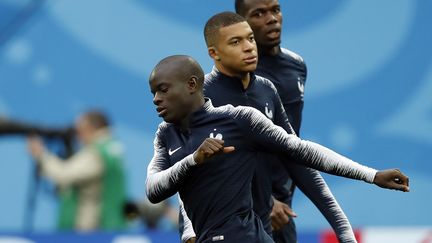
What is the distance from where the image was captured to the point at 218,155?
6609 millimetres

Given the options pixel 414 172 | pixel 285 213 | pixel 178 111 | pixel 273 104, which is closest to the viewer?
pixel 178 111

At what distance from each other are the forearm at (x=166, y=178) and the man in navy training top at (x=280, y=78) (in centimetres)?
109

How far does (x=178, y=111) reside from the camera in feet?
21.9

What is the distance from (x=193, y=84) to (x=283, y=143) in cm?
51

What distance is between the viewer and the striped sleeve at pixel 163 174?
6.56 metres

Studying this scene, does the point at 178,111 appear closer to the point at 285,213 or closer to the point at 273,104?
the point at 273,104

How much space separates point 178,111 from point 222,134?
0.77ft

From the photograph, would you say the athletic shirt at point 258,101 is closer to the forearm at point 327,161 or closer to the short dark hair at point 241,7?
the forearm at point 327,161

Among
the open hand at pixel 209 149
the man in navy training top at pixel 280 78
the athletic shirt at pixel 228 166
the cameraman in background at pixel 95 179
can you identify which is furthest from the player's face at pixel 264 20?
the cameraman in background at pixel 95 179

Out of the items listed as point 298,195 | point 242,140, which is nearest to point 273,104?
point 242,140

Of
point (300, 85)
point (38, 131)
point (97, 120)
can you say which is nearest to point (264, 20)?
point (300, 85)

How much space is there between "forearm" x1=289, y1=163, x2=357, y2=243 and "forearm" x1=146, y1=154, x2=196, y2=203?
1.00 metres

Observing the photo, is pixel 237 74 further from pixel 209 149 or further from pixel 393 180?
pixel 393 180

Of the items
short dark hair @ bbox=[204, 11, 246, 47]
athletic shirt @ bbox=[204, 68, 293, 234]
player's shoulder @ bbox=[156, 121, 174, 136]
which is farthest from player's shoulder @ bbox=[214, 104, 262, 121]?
short dark hair @ bbox=[204, 11, 246, 47]
